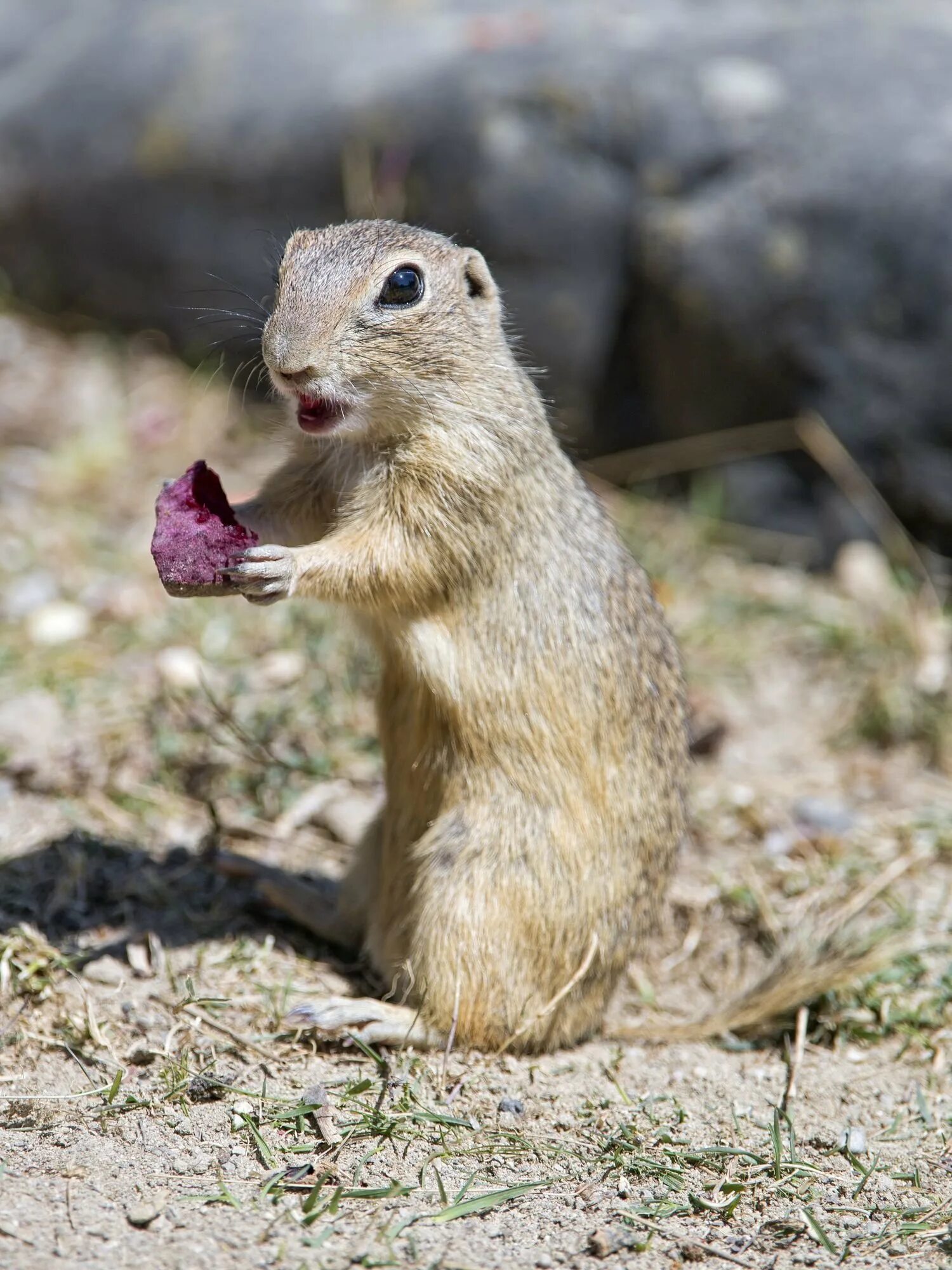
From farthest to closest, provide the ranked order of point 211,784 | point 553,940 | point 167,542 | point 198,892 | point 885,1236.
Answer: point 211,784 < point 198,892 < point 553,940 < point 167,542 < point 885,1236

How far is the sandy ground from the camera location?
3115 mm

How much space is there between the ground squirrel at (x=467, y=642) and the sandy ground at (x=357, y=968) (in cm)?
30

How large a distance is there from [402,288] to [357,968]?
7.12 feet

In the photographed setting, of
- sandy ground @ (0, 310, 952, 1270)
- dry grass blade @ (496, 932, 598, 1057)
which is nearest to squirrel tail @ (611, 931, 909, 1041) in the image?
sandy ground @ (0, 310, 952, 1270)

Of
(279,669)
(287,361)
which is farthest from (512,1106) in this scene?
(279,669)

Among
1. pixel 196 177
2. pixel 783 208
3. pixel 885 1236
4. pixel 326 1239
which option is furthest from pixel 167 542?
pixel 196 177

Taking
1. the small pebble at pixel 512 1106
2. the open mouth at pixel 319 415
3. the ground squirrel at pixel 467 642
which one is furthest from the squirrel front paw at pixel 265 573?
the small pebble at pixel 512 1106

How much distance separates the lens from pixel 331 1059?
3.87 metres

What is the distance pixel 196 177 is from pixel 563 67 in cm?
229

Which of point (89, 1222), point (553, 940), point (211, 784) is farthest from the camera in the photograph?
point (211, 784)

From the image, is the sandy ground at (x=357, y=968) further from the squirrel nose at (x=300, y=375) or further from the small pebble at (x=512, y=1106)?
the squirrel nose at (x=300, y=375)

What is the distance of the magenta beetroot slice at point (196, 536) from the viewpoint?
3.70 m

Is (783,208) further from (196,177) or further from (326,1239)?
(326,1239)

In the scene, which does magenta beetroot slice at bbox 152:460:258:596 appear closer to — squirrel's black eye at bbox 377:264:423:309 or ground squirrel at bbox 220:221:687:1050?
ground squirrel at bbox 220:221:687:1050
